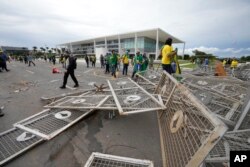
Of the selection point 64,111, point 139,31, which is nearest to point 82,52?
point 139,31

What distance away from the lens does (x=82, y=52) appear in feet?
246

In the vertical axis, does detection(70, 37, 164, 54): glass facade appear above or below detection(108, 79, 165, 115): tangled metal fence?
above

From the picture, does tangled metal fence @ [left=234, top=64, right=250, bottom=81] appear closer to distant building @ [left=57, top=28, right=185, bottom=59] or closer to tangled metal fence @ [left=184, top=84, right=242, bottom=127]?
tangled metal fence @ [left=184, top=84, right=242, bottom=127]

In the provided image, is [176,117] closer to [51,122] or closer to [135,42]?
[51,122]

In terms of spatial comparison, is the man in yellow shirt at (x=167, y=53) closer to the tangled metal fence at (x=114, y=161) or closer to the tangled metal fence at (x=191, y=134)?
the tangled metal fence at (x=191, y=134)

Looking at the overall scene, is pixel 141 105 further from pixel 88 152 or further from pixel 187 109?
pixel 88 152

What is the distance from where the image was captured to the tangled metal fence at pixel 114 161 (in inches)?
98.4

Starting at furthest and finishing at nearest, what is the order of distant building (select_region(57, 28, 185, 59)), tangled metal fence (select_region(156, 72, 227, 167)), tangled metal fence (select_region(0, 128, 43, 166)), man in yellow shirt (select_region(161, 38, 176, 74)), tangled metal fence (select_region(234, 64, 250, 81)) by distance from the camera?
1. distant building (select_region(57, 28, 185, 59))
2. tangled metal fence (select_region(234, 64, 250, 81))
3. man in yellow shirt (select_region(161, 38, 176, 74))
4. tangled metal fence (select_region(0, 128, 43, 166))
5. tangled metal fence (select_region(156, 72, 227, 167))

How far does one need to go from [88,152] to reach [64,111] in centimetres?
190

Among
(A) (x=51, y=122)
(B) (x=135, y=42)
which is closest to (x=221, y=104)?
(A) (x=51, y=122)

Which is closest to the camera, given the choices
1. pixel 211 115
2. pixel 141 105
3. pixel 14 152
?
pixel 211 115

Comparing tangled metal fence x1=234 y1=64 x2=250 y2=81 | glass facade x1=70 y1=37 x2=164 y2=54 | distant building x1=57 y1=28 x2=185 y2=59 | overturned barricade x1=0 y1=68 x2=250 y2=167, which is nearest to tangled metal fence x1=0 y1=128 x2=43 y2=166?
overturned barricade x1=0 y1=68 x2=250 y2=167

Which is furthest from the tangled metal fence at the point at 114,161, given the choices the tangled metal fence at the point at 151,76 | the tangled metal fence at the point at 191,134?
the tangled metal fence at the point at 151,76

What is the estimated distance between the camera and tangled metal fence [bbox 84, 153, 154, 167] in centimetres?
250
